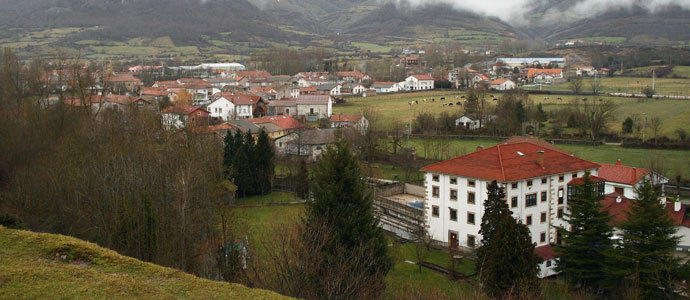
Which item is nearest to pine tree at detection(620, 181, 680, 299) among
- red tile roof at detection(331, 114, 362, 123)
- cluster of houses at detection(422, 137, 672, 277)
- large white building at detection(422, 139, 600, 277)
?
cluster of houses at detection(422, 137, 672, 277)

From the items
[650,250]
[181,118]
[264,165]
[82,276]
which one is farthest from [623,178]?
[82,276]

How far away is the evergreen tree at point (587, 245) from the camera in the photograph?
20000 millimetres

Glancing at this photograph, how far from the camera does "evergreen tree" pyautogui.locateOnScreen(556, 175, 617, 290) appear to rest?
20.0 meters

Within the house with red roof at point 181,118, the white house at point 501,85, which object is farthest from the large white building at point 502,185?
the white house at point 501,85

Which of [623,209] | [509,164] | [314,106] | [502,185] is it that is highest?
[314,106]

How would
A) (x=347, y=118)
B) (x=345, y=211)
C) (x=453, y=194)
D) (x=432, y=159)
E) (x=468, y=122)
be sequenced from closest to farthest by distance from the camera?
1. (x=345, y=211)
2. (x=453, y=194)
3. (x=432, y=159)
4. (x=468, y=122)
5. (x=347, y=118)

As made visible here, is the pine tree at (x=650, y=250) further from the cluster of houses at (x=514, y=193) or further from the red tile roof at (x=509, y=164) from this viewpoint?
the red tile roof at (x=509, y=164)

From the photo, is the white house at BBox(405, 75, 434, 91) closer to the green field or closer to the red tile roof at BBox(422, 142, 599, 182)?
the green field

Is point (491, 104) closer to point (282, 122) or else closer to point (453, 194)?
point (282, 122)

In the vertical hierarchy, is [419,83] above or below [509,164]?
above

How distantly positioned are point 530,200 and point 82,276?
20163 millimetres

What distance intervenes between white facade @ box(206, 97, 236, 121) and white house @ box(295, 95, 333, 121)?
27.3 feet

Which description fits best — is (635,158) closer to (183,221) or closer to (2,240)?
(183,221)

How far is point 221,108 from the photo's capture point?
6431 cm
